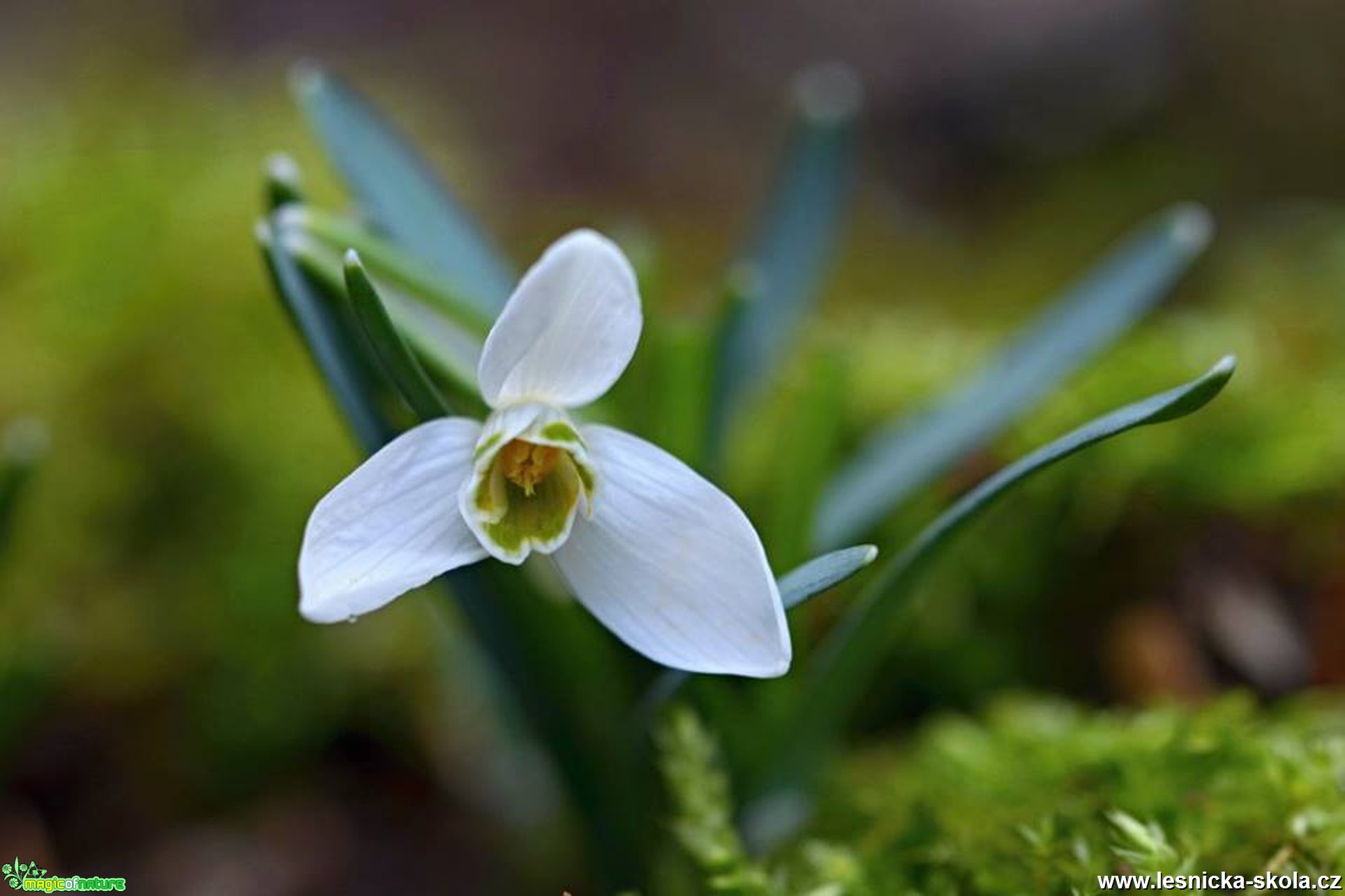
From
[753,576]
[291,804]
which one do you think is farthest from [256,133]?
[753,576]

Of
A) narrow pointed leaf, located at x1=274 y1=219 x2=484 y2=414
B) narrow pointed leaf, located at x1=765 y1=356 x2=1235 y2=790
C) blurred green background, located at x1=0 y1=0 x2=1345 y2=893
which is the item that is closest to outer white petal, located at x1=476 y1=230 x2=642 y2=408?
→ narrow pointed leaf, located at x1=274 y1=219 x2=484 y2=414

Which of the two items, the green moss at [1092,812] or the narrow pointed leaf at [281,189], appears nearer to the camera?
the green moss at [1092,812]

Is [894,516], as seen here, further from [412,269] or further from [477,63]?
[477,63]

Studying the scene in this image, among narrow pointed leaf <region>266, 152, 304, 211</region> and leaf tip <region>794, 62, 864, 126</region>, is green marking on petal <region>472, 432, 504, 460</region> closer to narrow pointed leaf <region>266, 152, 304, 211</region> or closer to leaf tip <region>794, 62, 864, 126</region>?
narrow pointed leaf <region>266, 152, 304, 211</region>

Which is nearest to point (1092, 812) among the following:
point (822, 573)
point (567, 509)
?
point (822, 573)

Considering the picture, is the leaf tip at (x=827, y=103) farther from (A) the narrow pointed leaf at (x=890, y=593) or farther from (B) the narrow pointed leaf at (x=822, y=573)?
(B) the narrow pointed leaf at (x=822, y=573)

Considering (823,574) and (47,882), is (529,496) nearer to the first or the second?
(823,574)

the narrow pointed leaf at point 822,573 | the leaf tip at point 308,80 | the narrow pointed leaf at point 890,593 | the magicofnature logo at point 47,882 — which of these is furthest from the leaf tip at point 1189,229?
the magicofnature logo at point 47,882
